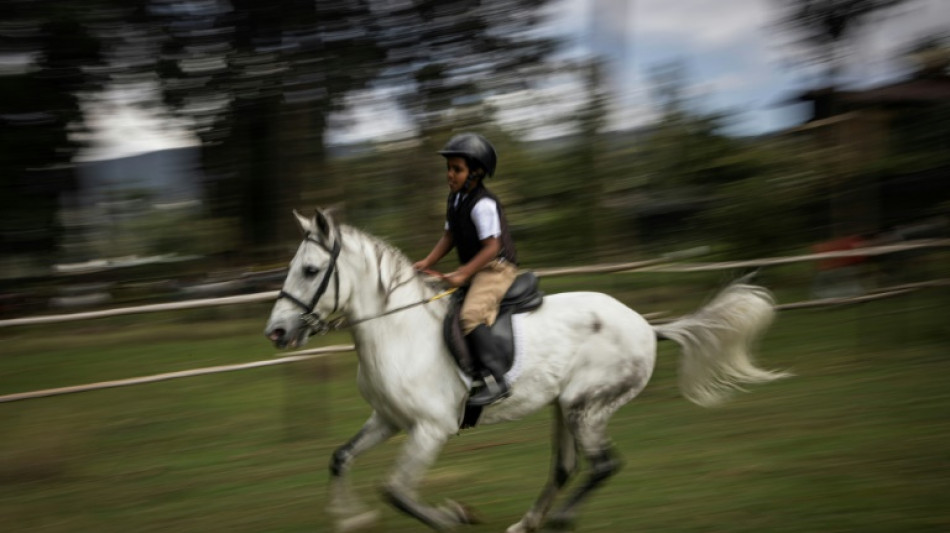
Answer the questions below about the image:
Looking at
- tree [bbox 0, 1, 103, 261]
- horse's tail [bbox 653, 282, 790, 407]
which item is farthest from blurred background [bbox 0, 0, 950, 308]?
horse's tail [bbox 653, 282, 790, 407]

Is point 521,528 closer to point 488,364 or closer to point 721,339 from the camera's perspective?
point 488,364

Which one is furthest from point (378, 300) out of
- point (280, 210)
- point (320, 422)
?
point (280, 210)

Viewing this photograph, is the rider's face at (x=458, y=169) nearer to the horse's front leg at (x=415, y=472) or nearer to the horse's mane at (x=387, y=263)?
the horse's mane at (x=387, y=263)

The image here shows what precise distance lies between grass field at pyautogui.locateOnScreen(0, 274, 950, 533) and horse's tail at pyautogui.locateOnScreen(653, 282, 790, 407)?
69cm

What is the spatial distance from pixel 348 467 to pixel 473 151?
1.90 metres

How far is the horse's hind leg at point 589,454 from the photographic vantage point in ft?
15.7

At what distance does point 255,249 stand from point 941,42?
12094 millimetres

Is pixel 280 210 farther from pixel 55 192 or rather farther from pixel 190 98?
pixel 55 192

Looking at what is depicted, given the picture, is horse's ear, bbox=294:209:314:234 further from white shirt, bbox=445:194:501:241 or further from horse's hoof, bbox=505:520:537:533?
horse's hoof, bbox=505:520:537:533

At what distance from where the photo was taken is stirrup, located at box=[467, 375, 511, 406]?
458 cm

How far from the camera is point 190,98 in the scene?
14.2m

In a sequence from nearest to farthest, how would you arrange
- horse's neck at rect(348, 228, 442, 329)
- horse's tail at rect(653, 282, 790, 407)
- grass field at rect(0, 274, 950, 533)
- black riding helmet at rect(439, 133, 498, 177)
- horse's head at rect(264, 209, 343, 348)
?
horse's head at rect(264, 209, 343, 348)
black riding helmet at rect(439, 133, 498, 177)
horse's neck at rect(348, 228, 442, 329)
grass field at rect(0, 274, 950, 533)
horse's tail at rect(653, 282, 790, 407)

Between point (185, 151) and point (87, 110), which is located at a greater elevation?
point (87, 110)

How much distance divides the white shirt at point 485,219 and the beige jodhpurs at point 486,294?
0.21 meters
